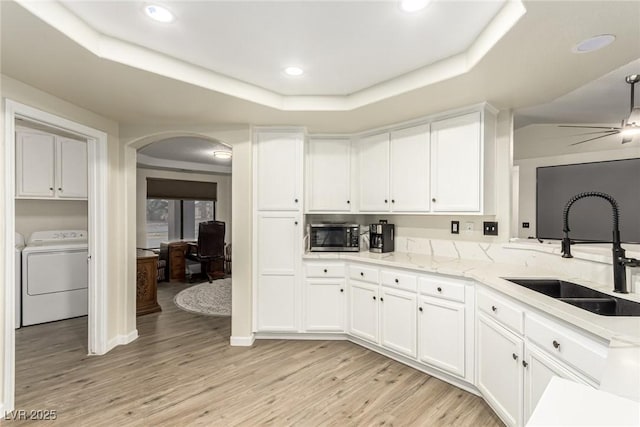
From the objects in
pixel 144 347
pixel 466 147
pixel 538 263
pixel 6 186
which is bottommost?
pixel 144 347

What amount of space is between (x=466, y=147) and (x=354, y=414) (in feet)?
7.24

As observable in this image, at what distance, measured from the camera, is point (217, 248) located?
6203mm

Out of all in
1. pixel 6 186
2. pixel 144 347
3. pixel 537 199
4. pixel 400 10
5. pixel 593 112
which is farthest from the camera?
pixel 537 199

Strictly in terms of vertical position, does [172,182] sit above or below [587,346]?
above

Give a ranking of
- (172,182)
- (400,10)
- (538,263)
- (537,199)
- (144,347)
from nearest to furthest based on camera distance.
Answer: (400,10) < (538,263) < (144,347) < (537,199) < (172,182)

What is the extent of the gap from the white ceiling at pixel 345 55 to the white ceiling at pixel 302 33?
0.25ft

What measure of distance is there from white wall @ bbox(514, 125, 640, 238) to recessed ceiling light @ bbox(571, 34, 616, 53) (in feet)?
8.33

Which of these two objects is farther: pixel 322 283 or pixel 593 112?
pixel 593 112

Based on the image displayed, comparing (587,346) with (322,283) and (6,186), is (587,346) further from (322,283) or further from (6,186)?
(6,186)

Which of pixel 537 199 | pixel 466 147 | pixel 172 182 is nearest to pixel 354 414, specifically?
pixel 466 147

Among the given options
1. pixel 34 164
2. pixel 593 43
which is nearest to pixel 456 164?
pixel 593 43

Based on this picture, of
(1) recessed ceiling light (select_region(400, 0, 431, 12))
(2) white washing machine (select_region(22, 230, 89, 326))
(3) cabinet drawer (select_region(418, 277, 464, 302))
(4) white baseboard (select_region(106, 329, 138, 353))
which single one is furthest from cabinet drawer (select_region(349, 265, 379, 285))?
(2) white washing machine (select_region(22, 230, 89, 326))

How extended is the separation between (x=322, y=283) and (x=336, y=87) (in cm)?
188

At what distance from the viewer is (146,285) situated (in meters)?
4.29
